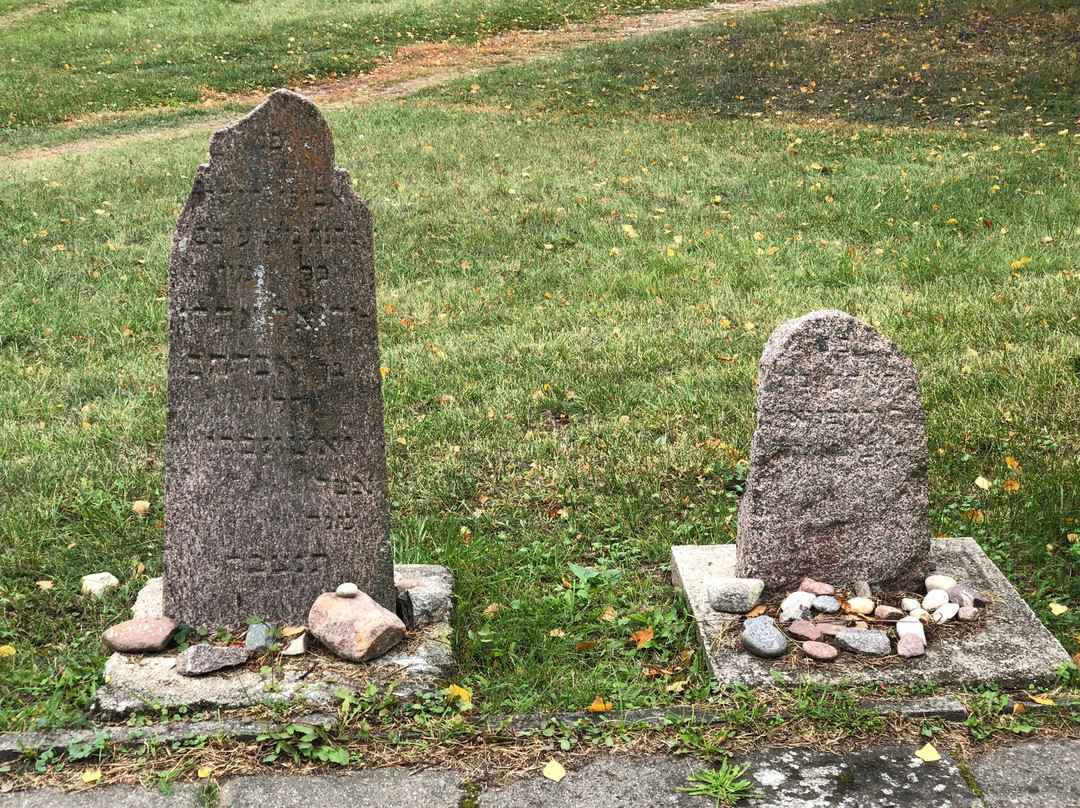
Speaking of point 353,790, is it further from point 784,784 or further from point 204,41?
point 204,41

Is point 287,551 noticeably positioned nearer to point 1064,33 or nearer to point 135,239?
point 135,239

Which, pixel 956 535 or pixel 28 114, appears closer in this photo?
pixel 956 535

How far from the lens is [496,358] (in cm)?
586

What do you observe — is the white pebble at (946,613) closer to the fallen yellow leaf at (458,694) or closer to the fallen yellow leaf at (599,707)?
the fallen yellow leaf at (599,707)

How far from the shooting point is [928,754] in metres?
2.71

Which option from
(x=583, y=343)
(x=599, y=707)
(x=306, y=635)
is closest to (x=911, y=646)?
(x=599, y=707)

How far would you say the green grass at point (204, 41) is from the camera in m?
15.2

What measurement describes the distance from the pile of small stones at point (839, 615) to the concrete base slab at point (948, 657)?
4cm

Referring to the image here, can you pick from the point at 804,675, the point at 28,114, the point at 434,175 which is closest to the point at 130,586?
the point at 804,675

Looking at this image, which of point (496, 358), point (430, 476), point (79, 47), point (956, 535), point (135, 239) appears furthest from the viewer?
point (79, 47)

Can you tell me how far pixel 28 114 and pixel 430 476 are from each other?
12.5 meters

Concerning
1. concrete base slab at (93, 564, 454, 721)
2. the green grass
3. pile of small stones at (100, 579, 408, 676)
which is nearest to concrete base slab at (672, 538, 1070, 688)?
concrete base slab at (93, 564, 454, 721)

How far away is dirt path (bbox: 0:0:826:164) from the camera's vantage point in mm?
13039

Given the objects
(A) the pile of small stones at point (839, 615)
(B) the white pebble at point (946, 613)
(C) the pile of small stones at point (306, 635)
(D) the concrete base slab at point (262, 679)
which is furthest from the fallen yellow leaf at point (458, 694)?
(B) the white pebble at point (946, 613)
